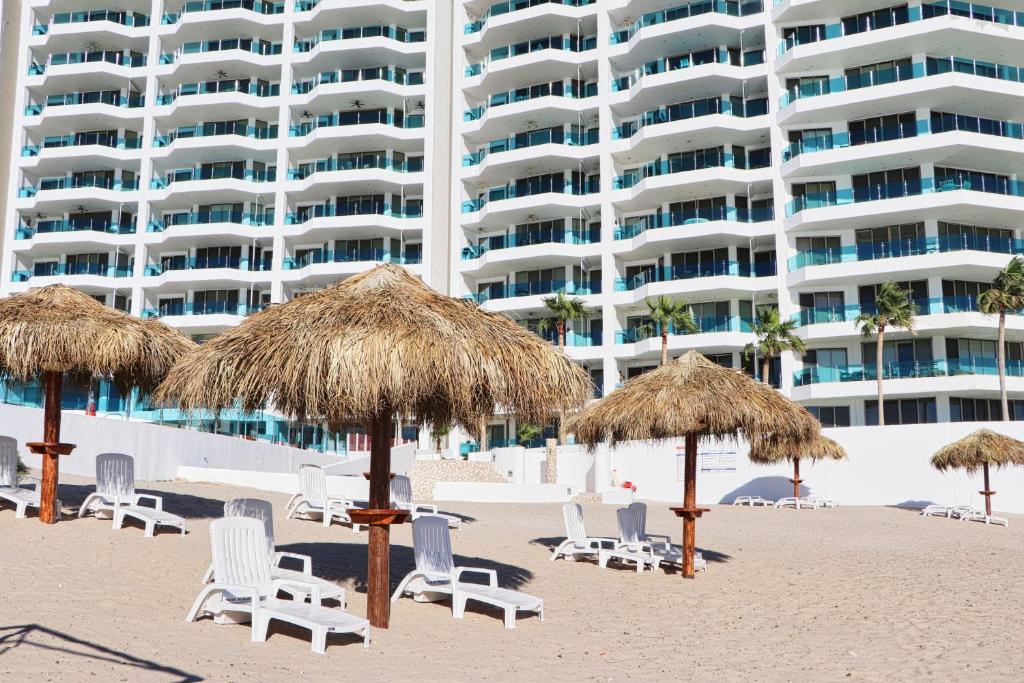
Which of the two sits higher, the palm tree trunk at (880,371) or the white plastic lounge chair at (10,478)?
the palm tree trunk at (880,371)

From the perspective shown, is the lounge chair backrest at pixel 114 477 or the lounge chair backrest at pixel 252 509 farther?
the lounge chair backrest at pixel 114 477

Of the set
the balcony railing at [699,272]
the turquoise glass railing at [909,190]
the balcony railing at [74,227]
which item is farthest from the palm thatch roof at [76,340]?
the balcony railing at [74,227]

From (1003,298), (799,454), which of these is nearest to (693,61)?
(1003,298)

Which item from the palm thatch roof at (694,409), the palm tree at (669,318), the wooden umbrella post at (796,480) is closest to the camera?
the palm thatch roof at (694,409)

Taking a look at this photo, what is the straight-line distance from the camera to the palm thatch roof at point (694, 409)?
527 inches

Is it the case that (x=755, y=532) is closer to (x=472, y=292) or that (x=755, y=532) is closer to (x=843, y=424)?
(x=843, y=424)

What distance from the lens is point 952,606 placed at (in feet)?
39.7

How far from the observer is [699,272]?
4788 cm

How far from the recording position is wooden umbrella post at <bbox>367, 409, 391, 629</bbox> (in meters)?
9.18

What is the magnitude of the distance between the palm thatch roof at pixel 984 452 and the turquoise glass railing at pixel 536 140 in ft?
98.8

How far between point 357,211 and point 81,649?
162ft

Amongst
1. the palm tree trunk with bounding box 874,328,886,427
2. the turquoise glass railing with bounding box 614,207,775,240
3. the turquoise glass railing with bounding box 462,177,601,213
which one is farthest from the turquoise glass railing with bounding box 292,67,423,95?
the palm tree trunk with bounding box 874,328,886,427

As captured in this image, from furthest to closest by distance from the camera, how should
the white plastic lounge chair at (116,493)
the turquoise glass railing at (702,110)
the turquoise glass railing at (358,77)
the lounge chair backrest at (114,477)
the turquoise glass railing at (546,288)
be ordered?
1. the turquoise glass railing at (358,77)
2. the turquoise glass railing at (546,288)
3. the turquoise glass railing at (702,110)
4. the lounge chair backrest at (114,477)
5. the white plastic lounge chair at (116,493)

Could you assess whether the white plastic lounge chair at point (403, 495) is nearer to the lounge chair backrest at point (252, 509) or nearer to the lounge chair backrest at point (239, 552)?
the lounge chair backrest at point (252, 509)
